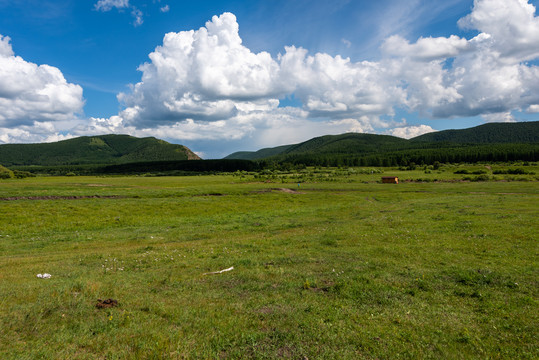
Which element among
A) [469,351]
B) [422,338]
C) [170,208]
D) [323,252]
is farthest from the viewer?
[170,208]

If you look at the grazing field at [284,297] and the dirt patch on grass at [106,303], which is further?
the dirt patch on grass at [106,303]

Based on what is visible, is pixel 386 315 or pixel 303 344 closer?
pixel 303 344

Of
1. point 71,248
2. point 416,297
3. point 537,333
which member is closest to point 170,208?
point 71,248

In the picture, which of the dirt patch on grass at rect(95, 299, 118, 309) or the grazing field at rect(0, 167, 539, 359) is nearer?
the grazing field at rect(0, 167, 539, 359)

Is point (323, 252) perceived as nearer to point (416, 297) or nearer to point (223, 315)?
point (416, 297)

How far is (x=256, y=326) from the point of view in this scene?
9086 millimetres

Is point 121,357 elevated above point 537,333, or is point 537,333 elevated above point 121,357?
point 121,357

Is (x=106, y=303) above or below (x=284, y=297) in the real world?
above

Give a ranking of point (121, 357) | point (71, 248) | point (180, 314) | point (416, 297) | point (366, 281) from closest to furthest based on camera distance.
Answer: point (121, 357) < point (180, 314) < point (416, 297) < point (366, 281) < point (71, 248)

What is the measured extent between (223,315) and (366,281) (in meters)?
7.09

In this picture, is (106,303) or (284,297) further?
(284,297)

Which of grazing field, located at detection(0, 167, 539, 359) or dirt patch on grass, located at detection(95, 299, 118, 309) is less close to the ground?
dirt patch on grass, located at detection(95, 299, 118, 309)

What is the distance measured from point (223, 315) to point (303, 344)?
320cm

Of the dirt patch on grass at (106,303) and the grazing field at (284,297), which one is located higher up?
the dirt patch on grass at (106,303)
